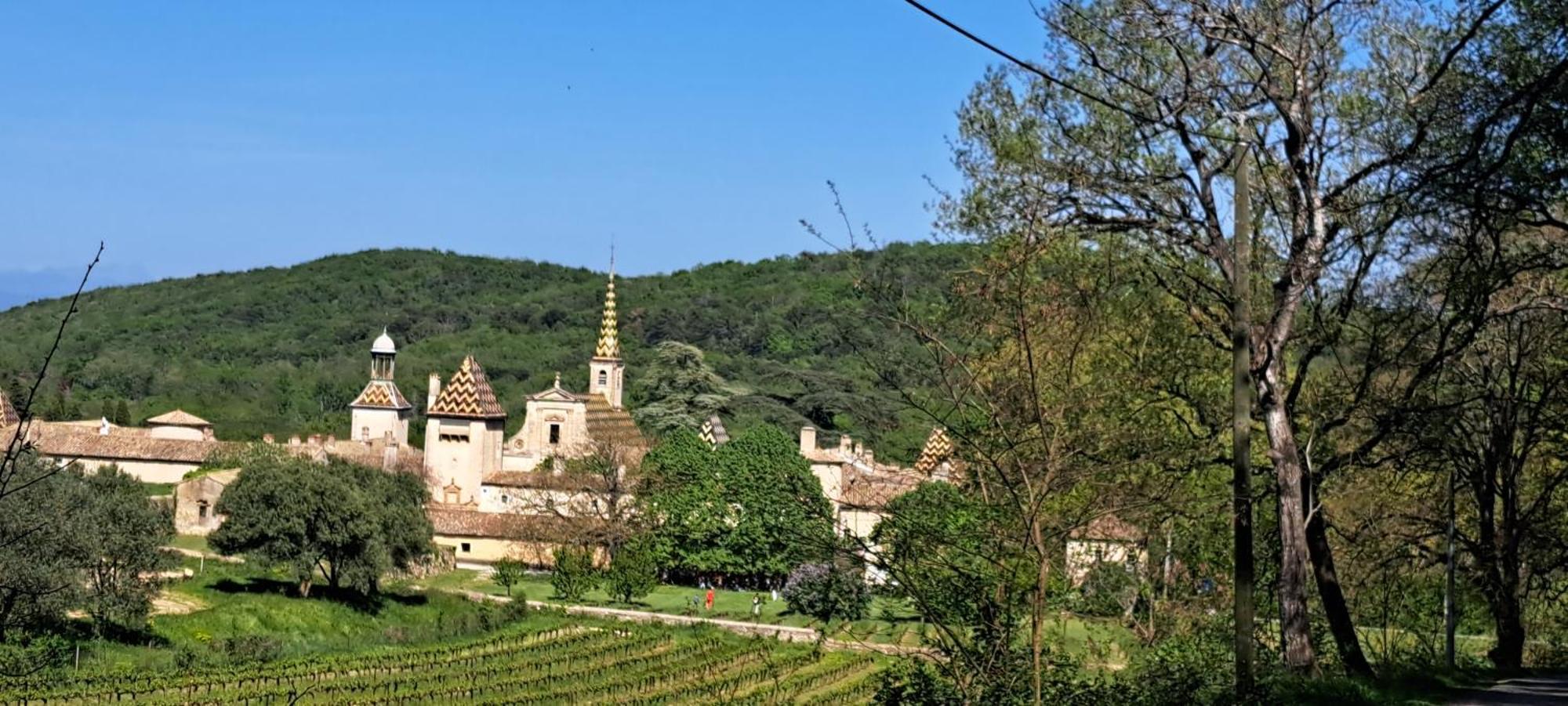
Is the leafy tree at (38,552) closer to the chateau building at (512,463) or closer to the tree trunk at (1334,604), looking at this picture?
the chateau building at (512,463)

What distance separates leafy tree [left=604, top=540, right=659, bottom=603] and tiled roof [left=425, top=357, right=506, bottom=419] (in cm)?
1550

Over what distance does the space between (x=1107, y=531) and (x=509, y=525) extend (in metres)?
36.8

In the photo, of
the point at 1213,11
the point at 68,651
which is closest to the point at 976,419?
the point at 1213,11

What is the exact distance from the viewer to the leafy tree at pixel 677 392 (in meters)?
65.1

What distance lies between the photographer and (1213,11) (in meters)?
13.5

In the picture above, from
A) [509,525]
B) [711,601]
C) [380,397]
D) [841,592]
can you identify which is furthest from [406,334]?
[841,592]

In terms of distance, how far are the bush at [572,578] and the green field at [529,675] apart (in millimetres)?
4413

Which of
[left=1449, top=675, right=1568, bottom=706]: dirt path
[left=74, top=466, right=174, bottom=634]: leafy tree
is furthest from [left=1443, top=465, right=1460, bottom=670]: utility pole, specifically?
[left=74, top=466, right=174, bottom=634]: leafy tree

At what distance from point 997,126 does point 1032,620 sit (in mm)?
6621

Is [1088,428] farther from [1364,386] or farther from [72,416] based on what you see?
[72,416]

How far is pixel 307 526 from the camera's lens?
1500 inches

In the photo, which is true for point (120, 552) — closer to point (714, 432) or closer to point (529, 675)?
point (529, 675)

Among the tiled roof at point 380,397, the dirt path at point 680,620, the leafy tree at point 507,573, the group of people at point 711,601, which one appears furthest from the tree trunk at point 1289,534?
the tiled roof at point 380,397

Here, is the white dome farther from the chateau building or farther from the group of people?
the group of people
